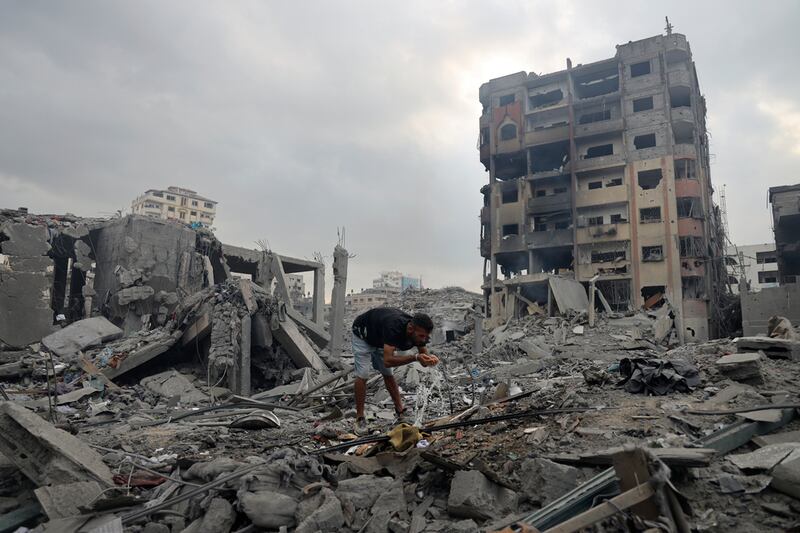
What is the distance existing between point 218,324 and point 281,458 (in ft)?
18.3

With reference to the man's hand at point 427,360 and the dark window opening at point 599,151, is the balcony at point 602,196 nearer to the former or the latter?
the dark window opening at point 599,151

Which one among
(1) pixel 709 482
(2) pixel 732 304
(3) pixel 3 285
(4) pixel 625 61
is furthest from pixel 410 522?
(4) pixel 625 61

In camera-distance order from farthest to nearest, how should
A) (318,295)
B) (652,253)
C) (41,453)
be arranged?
(652,253), (318,295), (41,453)

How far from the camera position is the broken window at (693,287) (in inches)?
1043

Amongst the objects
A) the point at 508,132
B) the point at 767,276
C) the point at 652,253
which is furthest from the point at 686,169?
the point at 767,276

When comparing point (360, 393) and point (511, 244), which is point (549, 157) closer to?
point (511, 244)

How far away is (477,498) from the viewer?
2594 mm

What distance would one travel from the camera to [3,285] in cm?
1043

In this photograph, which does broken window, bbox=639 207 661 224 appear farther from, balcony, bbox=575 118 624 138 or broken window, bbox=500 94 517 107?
broken window, bbox=500 94 517 107

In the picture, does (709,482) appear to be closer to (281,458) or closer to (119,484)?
(281,458)

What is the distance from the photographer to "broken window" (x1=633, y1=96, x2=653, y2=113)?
28.9 metres

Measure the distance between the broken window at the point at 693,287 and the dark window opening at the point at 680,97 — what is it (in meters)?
10.9

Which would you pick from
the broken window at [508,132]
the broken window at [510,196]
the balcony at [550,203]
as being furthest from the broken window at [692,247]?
the broken window at [508,132]

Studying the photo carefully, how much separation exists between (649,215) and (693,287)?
190 inches
